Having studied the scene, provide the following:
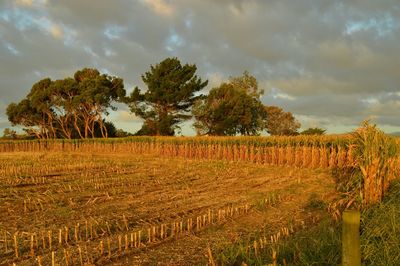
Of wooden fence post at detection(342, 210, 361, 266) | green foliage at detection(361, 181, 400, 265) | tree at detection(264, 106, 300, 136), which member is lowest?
green foliage at detection(361, 181, 400, 265)

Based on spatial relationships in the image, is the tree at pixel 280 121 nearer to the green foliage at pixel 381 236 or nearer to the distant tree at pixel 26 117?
the distant tree at pixel 26 117

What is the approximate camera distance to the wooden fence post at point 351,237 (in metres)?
3.03

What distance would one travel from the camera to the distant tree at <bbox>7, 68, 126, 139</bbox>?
56438 mm

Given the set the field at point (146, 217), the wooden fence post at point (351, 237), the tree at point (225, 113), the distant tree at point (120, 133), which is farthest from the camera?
the distant tree at point (120, 133)

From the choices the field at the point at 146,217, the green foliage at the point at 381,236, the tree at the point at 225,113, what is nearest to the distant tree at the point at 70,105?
the tree at the point at 225,113

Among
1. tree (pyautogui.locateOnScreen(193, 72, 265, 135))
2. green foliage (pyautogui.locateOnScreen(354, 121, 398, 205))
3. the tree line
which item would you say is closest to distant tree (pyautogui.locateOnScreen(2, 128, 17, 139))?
the tree line

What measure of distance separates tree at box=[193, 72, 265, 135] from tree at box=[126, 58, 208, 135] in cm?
211

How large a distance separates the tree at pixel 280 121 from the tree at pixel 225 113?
854cm

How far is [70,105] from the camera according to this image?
5825cm

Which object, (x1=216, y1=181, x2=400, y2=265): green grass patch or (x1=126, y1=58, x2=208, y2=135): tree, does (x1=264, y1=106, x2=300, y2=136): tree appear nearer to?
(x1=126, y1=58, x2=208, y2=135): tree

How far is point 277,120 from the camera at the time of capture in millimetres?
64250

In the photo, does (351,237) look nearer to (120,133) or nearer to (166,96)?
(166,96)

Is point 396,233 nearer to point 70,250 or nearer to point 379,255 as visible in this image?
point 379,255

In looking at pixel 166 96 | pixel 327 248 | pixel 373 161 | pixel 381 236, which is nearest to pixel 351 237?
pixel 327 248
